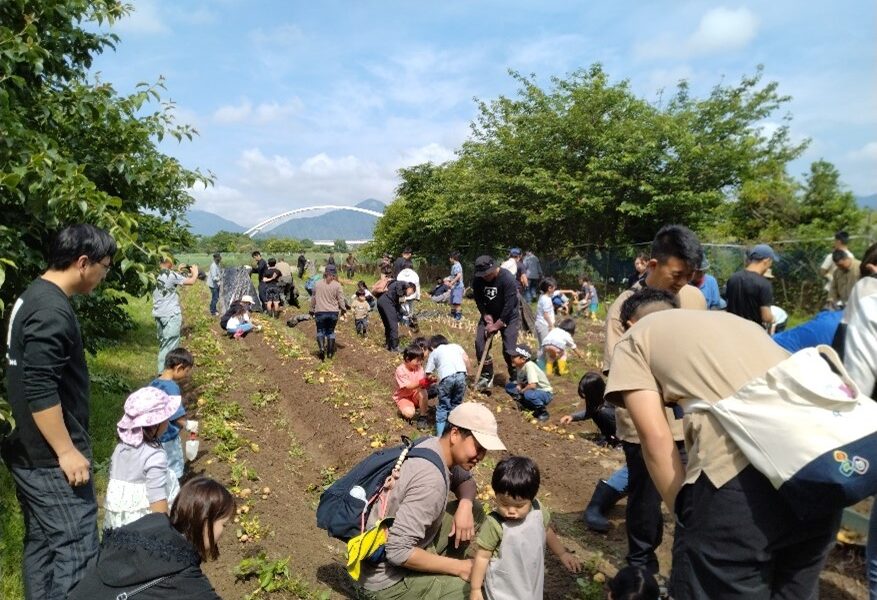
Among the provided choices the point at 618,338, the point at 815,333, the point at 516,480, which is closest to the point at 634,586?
the point at 516,480

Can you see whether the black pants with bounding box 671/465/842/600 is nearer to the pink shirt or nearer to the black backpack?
the black backpack

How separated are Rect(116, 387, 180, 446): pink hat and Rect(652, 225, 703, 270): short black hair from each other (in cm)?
277

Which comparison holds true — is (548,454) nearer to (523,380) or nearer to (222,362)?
(523,380)

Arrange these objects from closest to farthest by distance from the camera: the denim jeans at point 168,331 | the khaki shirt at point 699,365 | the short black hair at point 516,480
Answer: the khaki shirt at point 699,365
the short black hair at point 516,480
the denim jeans at point 168,331

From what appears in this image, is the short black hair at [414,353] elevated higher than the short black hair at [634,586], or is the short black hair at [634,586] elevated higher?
the short black hair at [414,353]

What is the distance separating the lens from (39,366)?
2.67m

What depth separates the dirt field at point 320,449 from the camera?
156 inches

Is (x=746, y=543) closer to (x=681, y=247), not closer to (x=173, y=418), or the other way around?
(x=681, y=247)

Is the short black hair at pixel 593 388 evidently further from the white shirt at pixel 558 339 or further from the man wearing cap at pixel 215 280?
the man wearing cap at pixel 215 280

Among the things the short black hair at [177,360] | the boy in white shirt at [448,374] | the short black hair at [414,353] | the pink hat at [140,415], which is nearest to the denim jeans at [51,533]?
the pink hat at [140,415]

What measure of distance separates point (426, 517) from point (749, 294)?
440 cm

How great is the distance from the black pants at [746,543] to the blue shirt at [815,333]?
1.29m

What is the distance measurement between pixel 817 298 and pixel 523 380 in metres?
8.45

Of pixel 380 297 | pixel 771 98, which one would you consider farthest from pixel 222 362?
pixel 771 98
